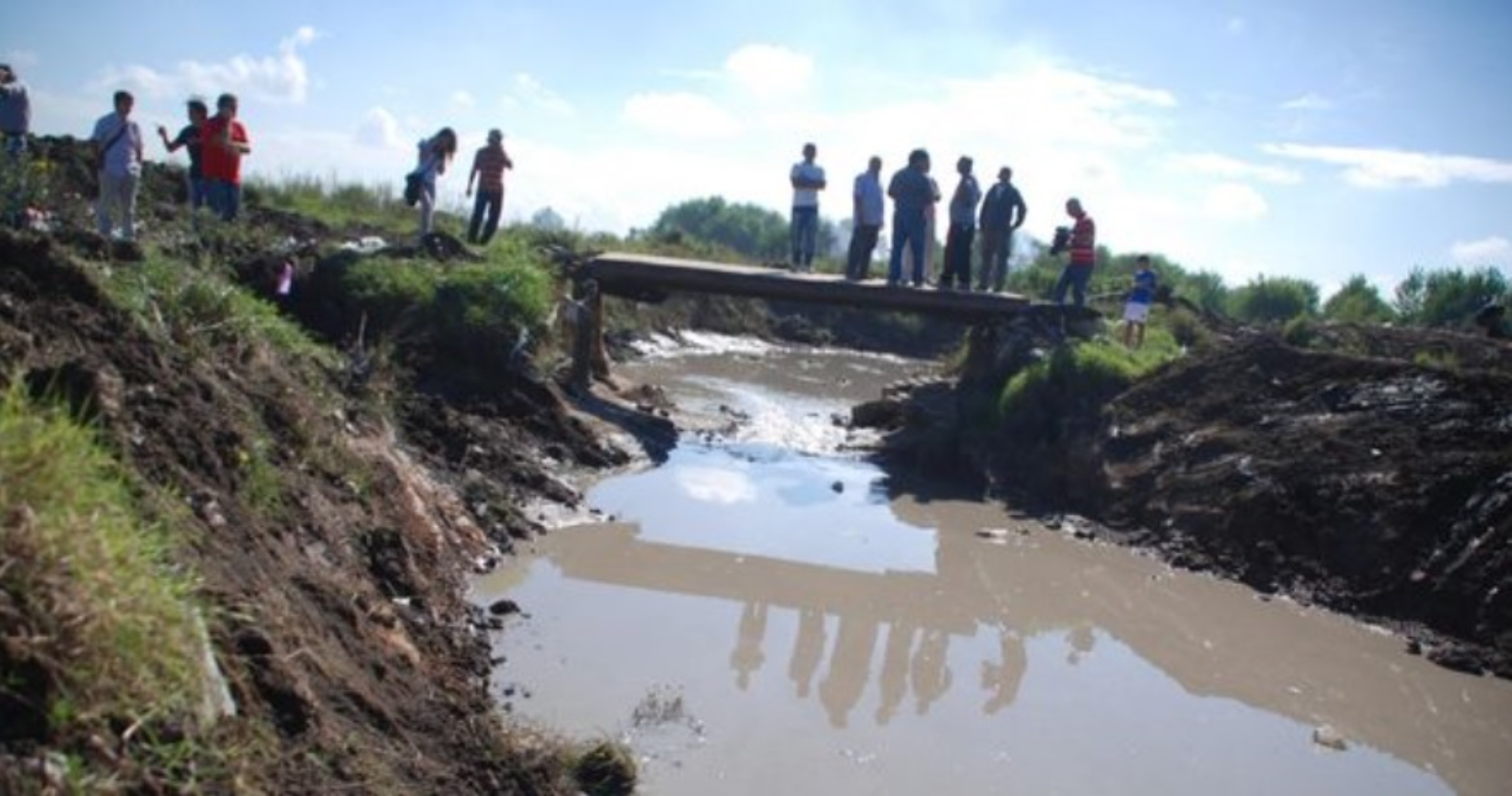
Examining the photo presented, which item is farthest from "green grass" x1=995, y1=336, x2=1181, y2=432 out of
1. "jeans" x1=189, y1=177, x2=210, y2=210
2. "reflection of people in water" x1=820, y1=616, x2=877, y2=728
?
"jeans" x1=189, y1=177, x2=210, y2=210

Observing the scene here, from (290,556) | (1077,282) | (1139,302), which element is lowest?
(290,556)

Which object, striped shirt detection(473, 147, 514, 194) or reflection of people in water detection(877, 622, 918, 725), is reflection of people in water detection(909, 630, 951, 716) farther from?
striped shirt detection(473, 147, 514, 194)

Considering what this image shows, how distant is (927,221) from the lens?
15.8 metres

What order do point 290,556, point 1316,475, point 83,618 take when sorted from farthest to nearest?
1. point 1316,475
2. point 290,556
3. point 83,618

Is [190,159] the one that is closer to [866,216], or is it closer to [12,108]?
[12,108]

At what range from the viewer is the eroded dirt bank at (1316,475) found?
397 inches

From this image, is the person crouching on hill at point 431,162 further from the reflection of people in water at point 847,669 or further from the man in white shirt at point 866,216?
the reflection of people in water at point 847,669

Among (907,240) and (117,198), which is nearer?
(117,198)

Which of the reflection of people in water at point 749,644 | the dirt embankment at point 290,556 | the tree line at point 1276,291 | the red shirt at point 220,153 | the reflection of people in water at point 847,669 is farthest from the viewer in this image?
the tree line at point 1276,291

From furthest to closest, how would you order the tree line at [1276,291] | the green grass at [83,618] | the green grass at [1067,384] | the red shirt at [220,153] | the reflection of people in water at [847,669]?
the tree line at [1276,291]
the green grass at [1067,384]
the red shirt at [220,153]
the reflection of people in water at [847,669]
the green grass at [83,618]

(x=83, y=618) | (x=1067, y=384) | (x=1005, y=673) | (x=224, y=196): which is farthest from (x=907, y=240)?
(x=83, y=618)

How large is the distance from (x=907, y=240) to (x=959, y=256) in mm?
765

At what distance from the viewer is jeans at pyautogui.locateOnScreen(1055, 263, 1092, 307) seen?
16.1 m

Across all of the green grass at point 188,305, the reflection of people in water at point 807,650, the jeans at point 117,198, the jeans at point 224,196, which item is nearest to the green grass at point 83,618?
the green grass at point 188,305
